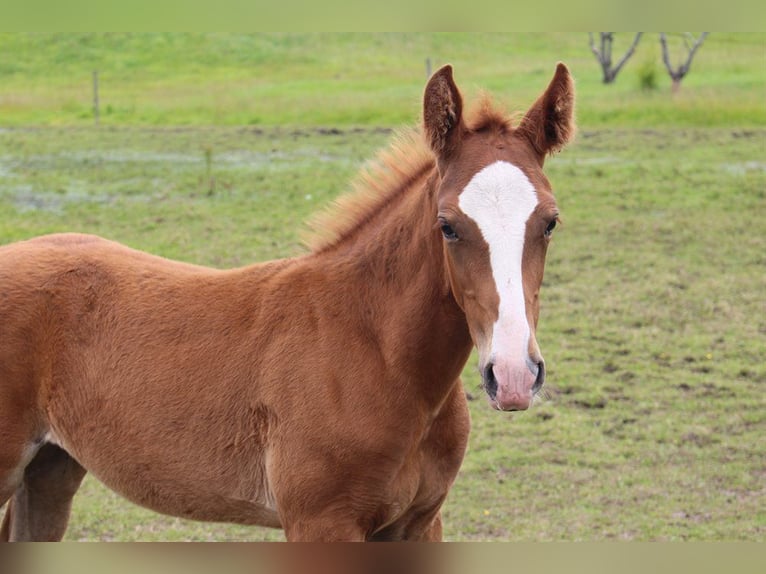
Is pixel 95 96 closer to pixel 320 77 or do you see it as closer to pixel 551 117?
pixel 320 77

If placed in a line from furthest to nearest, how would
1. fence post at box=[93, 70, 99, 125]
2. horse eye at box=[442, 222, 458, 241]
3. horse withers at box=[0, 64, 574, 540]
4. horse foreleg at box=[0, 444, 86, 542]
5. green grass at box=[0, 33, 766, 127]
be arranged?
1. fence post at box=[93, 70, 99, 125]
2. green grass at box=[0, 33, 766, 127]
3. horse foreleg at box=[0, 444, 86, 542]
4. horse withers at box=[0, 64, 574, 540]
5. horse eye at box=[442, 222, 458, 241]

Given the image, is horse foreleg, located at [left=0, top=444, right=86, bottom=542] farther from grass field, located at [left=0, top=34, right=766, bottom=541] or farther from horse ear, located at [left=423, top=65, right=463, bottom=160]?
horse ear, located at [left=423, top=65, right=463, bottom=160]

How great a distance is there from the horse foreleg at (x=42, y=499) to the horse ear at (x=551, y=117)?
2364mm

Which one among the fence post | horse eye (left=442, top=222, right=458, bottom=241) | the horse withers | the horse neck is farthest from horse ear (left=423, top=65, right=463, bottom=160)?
the fence post

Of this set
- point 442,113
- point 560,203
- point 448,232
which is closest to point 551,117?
point 442,113

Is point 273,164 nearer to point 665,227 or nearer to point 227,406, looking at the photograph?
point 665,227

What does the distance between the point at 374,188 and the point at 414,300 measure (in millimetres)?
539

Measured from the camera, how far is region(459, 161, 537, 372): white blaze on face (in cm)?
284

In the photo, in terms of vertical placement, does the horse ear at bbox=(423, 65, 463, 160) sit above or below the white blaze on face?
above

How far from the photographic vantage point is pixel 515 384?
2.78 meters

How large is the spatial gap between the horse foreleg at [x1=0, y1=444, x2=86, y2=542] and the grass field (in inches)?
69.1

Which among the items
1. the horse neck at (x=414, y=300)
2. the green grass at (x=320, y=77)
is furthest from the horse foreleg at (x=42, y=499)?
the green grass at (x=320, y=77)

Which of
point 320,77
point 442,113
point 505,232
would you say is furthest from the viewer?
point 320,77

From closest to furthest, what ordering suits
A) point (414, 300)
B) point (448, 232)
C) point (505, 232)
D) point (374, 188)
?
point (505, 232), point (448, 232), point (414, 300), point (374, 188)
